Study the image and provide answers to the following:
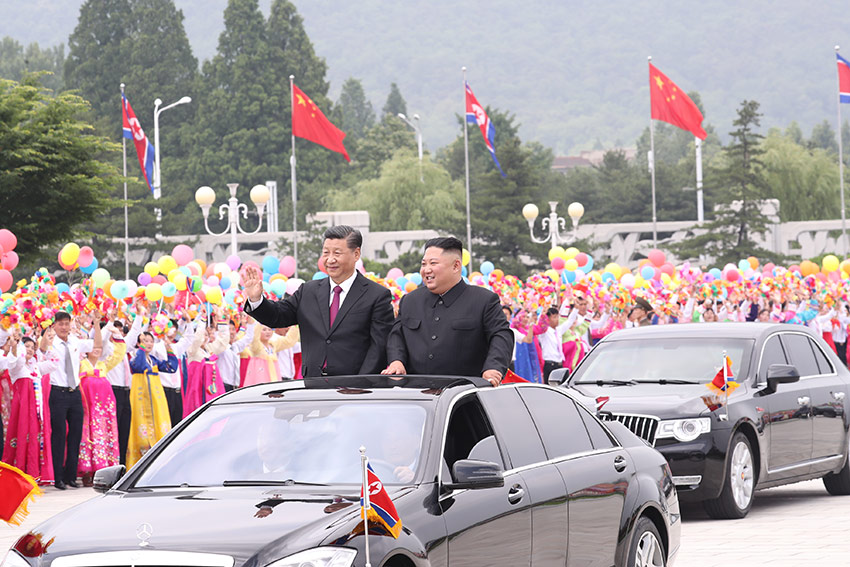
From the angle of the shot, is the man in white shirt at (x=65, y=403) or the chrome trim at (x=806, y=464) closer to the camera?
the chrome trim at (x=806, y=464)

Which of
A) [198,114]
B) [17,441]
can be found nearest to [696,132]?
[17,441]

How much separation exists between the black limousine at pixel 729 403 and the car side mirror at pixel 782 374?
0.01 meters

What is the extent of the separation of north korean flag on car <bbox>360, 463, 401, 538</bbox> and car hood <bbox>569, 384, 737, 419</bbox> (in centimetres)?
654

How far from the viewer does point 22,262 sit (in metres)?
25.7

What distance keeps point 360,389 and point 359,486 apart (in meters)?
0.83

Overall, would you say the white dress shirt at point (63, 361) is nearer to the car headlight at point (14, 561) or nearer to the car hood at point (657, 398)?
the car hood at point (657, 398)

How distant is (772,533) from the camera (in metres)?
11.8

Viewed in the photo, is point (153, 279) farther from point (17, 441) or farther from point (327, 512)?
point (327, 512)

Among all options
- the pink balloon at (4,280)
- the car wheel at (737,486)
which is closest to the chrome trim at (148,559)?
the car wheel at (737,486)

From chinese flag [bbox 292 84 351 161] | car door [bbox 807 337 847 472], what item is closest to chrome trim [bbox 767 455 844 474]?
car door [bbox 807 337 847 472]

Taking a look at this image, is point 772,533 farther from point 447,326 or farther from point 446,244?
point 446,244

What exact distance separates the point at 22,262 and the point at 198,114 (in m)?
76.5

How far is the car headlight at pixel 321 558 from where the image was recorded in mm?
5805

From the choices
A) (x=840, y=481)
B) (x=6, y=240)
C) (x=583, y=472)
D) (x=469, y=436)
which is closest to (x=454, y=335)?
(x=583, y=472)
